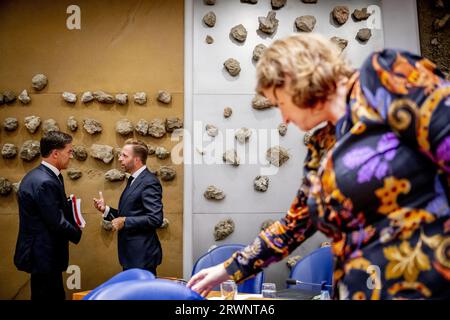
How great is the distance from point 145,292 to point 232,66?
3.75 metres

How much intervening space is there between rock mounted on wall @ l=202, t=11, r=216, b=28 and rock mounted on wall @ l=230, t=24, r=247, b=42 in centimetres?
21

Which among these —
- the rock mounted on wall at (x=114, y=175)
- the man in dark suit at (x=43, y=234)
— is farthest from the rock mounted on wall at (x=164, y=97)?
the man in dark suit at (x=43, y=234)

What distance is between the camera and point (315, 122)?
107 cm

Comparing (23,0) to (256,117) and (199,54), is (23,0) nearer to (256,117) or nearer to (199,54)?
(199,54)

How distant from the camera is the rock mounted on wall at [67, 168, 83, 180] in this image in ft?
14.1

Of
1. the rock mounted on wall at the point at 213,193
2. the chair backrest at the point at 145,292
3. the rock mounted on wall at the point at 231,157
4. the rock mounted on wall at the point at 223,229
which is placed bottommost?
the rock mounted on wall at the point at 223,229

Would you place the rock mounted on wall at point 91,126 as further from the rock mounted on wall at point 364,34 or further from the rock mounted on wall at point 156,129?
the rock mounted on wall at point 364,34

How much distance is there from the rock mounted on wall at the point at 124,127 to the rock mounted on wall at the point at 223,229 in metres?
1.27

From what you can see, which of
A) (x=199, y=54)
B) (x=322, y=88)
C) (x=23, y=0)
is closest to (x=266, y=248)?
(x=322, y=88)

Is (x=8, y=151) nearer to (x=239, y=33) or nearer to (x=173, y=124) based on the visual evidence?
(x=173, y=124)

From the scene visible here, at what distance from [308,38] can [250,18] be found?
3729mm

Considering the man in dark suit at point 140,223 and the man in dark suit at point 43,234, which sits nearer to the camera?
the man in dark suit at point 43,234

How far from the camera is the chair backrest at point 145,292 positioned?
89 cm

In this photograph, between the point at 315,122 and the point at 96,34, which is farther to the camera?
the point at 96,34
